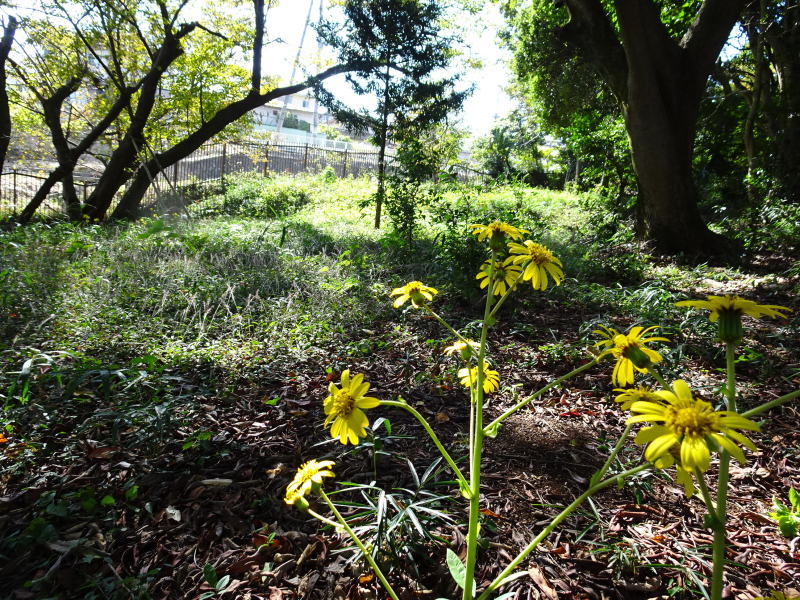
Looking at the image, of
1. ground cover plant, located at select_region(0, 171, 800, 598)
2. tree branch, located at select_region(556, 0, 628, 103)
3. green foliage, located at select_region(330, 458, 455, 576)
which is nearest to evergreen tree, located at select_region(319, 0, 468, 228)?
tree branch, located at select_region(556, 0, 628, 103)

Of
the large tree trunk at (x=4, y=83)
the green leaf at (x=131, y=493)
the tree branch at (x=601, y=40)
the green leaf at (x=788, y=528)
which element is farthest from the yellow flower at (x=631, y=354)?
the large tree trunk at (x=4, y=83)

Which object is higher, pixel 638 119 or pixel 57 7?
pixel 57 7

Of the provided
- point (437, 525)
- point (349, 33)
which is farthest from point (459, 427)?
point (349, 33)

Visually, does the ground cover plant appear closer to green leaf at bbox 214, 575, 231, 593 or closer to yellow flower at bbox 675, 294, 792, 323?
green leaf at bbox 214, 575, 231, 593

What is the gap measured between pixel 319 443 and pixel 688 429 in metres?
1.41

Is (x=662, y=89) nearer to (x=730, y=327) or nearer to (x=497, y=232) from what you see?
(x=497, y=232)

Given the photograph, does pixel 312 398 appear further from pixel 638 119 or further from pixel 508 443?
pixel 638 119

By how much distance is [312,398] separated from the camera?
7.52ft

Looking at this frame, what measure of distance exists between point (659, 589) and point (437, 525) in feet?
2.02

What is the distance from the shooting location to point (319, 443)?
181 centimetres

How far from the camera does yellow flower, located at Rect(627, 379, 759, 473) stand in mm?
614

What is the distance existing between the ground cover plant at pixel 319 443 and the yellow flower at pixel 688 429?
0.99 feet

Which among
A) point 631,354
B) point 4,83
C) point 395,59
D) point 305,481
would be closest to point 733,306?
point 631,354

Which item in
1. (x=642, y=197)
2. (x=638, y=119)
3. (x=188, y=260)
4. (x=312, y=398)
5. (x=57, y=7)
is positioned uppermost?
(x=57, y=7)
